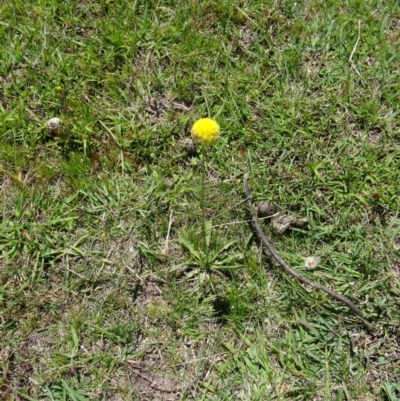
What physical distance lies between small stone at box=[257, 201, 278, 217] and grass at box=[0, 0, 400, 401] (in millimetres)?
69

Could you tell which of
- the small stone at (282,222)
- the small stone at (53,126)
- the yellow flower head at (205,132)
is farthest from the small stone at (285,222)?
the small stone at (53,126)

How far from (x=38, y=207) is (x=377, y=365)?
173 centimetres

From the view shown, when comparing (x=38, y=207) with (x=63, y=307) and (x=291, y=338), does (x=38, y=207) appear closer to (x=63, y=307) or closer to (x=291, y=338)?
(x=63, y=307)

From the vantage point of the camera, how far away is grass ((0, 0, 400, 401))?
2.12 m

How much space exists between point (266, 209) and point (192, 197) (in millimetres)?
371

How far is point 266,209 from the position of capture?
236 centimetres

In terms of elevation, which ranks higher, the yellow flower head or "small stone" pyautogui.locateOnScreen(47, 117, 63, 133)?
the yellow flower head

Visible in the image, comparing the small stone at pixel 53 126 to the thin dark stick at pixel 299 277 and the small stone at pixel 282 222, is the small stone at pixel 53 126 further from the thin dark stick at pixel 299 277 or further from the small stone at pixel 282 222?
the small stone at pixel 282 222

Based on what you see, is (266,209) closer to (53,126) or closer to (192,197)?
(192,197)

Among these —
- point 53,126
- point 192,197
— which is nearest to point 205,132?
point 192,197

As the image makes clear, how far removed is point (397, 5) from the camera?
2.95 m

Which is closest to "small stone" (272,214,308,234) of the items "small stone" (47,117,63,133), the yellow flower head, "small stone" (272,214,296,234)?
"small stone" (272,214,296,234)

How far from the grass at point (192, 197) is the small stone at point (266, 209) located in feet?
0.23

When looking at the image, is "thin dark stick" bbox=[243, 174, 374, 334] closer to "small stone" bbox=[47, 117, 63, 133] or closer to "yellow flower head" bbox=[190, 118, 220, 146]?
"yellow flower head" bbox=[190, 118, 220, 146]
